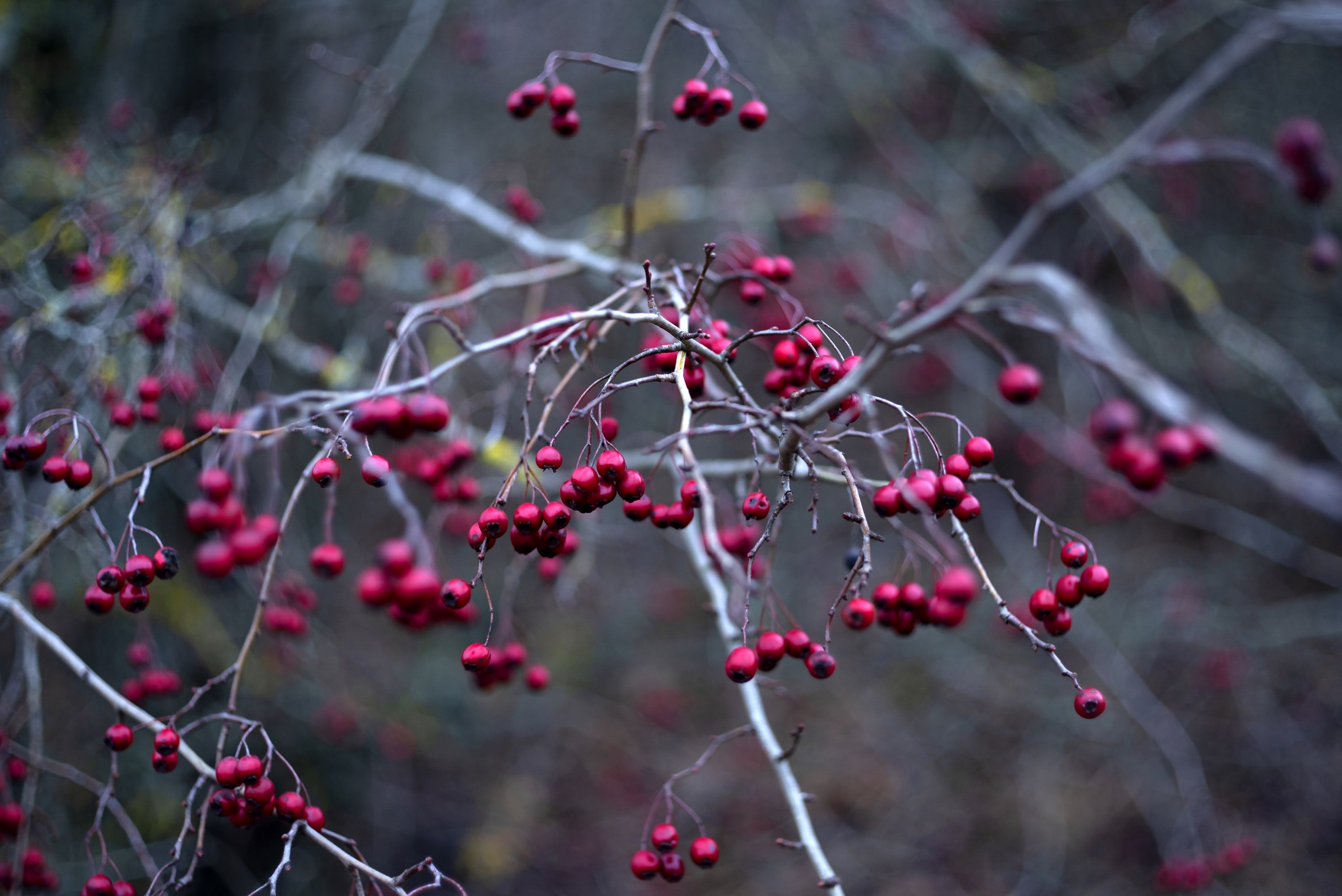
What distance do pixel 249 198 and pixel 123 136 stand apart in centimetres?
58

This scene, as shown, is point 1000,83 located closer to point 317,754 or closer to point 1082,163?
point 1082,163

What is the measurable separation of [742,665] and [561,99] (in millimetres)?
1785

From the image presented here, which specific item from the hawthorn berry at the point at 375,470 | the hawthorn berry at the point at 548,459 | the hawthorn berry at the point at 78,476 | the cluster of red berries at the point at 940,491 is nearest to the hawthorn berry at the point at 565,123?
the hawthorn berry at the point at 548,459

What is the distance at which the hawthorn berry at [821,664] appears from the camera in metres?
1.59

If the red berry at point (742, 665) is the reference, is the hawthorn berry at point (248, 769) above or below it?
below

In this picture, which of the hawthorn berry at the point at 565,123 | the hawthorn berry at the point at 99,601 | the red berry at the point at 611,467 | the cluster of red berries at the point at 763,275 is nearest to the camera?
the red berry at the point at 611,467

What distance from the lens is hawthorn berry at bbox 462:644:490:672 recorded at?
1609 millimetres

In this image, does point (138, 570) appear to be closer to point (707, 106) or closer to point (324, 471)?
point (324, 471)

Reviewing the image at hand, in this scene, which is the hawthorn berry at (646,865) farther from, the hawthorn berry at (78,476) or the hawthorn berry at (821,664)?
the hawthorn berry at (78,476)

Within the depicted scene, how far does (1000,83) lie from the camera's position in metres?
4.27

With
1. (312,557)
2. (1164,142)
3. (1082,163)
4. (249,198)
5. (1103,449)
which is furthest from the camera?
(1164,142)


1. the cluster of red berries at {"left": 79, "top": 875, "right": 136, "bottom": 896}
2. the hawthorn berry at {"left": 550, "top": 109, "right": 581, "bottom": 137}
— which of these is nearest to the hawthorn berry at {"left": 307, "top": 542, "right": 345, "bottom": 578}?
the cluster of red berries at {"left": 79, "top": 875, "right": 136, "bottom": 896}

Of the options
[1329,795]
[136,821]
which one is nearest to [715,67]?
[136,821]

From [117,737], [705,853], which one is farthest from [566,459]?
[705,853]
